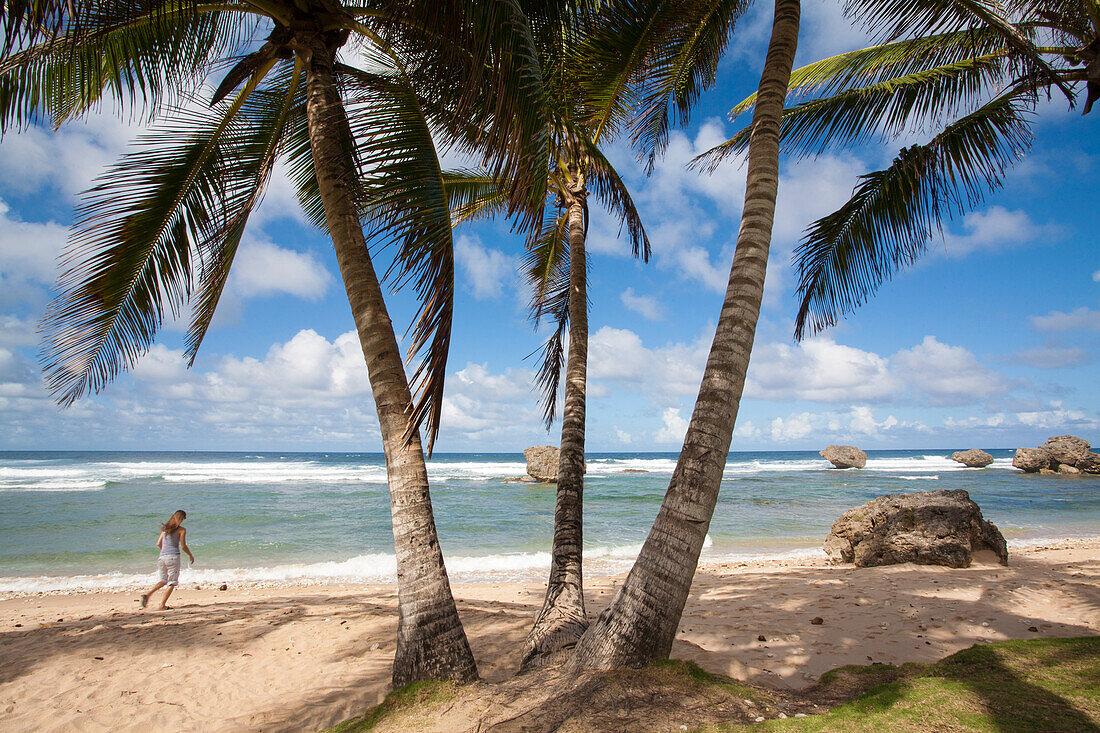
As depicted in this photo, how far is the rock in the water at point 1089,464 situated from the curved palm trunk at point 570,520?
46.2 metres

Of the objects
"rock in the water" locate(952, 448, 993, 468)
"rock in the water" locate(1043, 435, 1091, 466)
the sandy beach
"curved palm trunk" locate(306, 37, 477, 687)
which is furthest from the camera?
"rock in the water" locate(952, 448, 993, 468)

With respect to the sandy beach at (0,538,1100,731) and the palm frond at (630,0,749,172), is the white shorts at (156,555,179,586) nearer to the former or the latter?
the sandy beach at (0,538,1100,731)

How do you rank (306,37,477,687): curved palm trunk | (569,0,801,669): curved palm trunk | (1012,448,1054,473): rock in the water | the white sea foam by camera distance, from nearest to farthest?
1. (569,0,801,669): curved palm trunk
2. (306,37,477,687): curved palm trunk
3. the white sea foam
4. (1012,448,1054,473): rock in the water

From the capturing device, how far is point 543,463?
31656 mm

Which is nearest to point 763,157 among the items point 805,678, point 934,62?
point 805,678

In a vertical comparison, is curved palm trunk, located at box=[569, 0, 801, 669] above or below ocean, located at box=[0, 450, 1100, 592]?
above

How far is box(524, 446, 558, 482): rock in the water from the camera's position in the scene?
30984mm

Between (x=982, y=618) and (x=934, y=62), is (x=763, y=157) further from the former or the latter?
(x=982, y=618)

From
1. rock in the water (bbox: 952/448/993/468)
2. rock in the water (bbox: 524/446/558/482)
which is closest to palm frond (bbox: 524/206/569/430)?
rock in the water (bbox: 524/446/558/482)

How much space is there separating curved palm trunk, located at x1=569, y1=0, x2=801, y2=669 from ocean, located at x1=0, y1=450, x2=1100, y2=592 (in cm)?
799

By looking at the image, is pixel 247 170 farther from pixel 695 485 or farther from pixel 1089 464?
pixel 1089 464

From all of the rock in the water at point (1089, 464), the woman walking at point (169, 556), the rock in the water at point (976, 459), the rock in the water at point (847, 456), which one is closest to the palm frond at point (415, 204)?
the woman walking at point (169, 556)

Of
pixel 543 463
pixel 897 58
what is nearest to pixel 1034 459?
pixel 543 463

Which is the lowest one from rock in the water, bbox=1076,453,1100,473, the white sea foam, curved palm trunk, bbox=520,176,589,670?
the white sea foam
